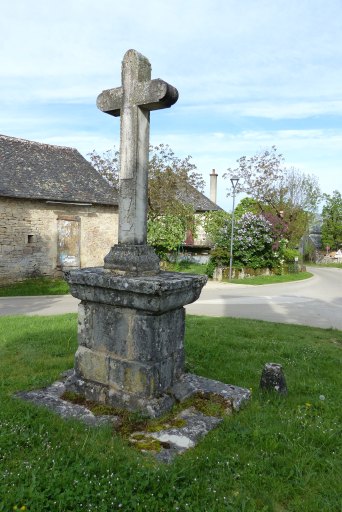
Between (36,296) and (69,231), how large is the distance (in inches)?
188

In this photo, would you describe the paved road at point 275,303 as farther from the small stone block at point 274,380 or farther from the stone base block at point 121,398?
the stone base block at point 121,398

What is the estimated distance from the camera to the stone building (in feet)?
52.4

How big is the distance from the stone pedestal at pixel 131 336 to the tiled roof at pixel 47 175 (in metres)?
12.9

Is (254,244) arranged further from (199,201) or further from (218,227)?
(199,201)

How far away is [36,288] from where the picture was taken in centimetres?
1509

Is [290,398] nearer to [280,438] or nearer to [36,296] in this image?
[280,438]

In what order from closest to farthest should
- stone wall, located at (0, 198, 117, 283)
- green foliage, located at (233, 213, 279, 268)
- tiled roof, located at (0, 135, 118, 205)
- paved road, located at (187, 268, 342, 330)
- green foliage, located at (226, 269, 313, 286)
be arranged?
paved road, located at (187, 268, 342, 330) → stone wall, located at (0, 198, 117, 283) → tiled roof, located at (0, 135, 118, 205) → green foliage, located at (226, 269, 313, 286) → green foliage, located at (233, 213, 279, 268)

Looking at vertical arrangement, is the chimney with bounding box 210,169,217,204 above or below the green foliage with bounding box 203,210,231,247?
above

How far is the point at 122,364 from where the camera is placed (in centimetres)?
365

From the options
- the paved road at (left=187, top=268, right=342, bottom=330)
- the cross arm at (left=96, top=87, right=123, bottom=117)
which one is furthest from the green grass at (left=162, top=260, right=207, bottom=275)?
the cross arm at (left=96, top=87, right=123, bottom=117)

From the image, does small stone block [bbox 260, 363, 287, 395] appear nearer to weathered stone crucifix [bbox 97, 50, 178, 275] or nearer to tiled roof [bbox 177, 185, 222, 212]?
weathered stone crucifix [bbox 97, 50, 178, 275]

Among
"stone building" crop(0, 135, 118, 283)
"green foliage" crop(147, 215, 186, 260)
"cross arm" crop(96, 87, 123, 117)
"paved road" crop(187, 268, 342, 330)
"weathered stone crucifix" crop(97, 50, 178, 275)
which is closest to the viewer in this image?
"weathered stone crucifix" crop(97, 50, 178, 275)

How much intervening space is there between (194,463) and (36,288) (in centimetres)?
1335

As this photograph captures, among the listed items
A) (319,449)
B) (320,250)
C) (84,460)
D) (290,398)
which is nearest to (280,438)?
(319,449)
